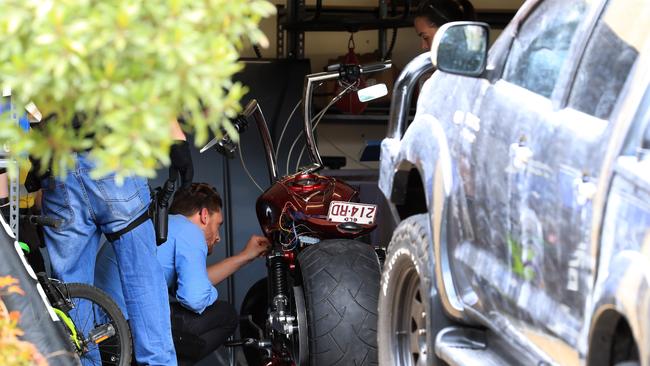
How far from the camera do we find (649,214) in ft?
9.91

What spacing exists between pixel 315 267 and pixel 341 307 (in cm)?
25

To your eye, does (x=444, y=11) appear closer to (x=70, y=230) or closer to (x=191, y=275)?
(x=191, y=275)

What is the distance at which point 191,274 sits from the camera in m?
6.84

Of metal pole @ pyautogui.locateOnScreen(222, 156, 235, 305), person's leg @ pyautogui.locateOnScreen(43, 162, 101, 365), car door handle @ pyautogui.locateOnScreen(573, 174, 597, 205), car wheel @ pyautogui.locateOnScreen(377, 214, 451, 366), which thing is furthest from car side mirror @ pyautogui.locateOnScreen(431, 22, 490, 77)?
metal pole @ pyautogui.locateOnScreen(222, 156, 235, 305)

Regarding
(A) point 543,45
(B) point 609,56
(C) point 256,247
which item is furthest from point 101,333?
(B) point 609,56

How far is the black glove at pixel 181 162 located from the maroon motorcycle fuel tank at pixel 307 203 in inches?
30.8

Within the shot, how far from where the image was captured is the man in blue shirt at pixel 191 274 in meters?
6.81

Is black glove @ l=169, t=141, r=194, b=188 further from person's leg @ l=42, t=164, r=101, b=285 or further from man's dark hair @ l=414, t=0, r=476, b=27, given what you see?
man's dark hair @ l=414, t=0, r=476, b=27

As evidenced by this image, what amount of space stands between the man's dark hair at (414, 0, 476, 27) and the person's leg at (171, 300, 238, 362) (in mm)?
1953

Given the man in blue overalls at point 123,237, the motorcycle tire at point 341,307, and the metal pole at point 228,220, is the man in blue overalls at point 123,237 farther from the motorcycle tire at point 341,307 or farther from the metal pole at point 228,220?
the metal pole at point 228,220

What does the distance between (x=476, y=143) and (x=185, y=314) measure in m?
3.06

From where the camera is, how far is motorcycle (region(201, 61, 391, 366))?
6.34m

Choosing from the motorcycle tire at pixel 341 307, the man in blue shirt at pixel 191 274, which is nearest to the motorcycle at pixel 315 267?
the motorcycle tire at pixel 341 307

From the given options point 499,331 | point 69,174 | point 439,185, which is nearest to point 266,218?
point 69,174
